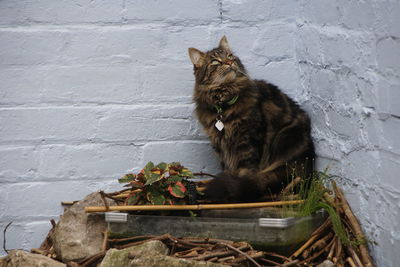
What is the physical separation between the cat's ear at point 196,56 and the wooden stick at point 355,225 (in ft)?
3.02

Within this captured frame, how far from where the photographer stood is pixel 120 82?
3.04 meters

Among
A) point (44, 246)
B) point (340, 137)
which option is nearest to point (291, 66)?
point (340, 137)

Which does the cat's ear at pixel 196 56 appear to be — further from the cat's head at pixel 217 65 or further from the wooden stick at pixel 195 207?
the wooden stick at pixel 195 207

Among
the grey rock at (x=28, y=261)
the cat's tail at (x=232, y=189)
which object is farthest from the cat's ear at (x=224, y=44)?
the grey rock at (x=28, y=261)

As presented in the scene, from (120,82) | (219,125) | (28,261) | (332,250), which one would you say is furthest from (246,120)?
(28,261)

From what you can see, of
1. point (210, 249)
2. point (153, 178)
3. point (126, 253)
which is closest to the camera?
point (126, 253)

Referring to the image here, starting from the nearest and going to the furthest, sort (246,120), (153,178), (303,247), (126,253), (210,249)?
(126,253) → (210,249) → (303,247) → (153,178) → (246,120)

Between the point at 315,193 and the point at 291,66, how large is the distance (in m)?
0.93

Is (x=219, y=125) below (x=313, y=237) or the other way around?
the other way around

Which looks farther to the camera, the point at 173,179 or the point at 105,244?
the point at 173,179

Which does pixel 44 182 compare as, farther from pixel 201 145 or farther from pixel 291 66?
pixel 291 66

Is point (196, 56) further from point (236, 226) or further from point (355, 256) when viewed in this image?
point (355, 256)

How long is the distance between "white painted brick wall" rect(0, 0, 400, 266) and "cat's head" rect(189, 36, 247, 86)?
0.10m

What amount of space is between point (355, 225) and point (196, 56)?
1165 mm
